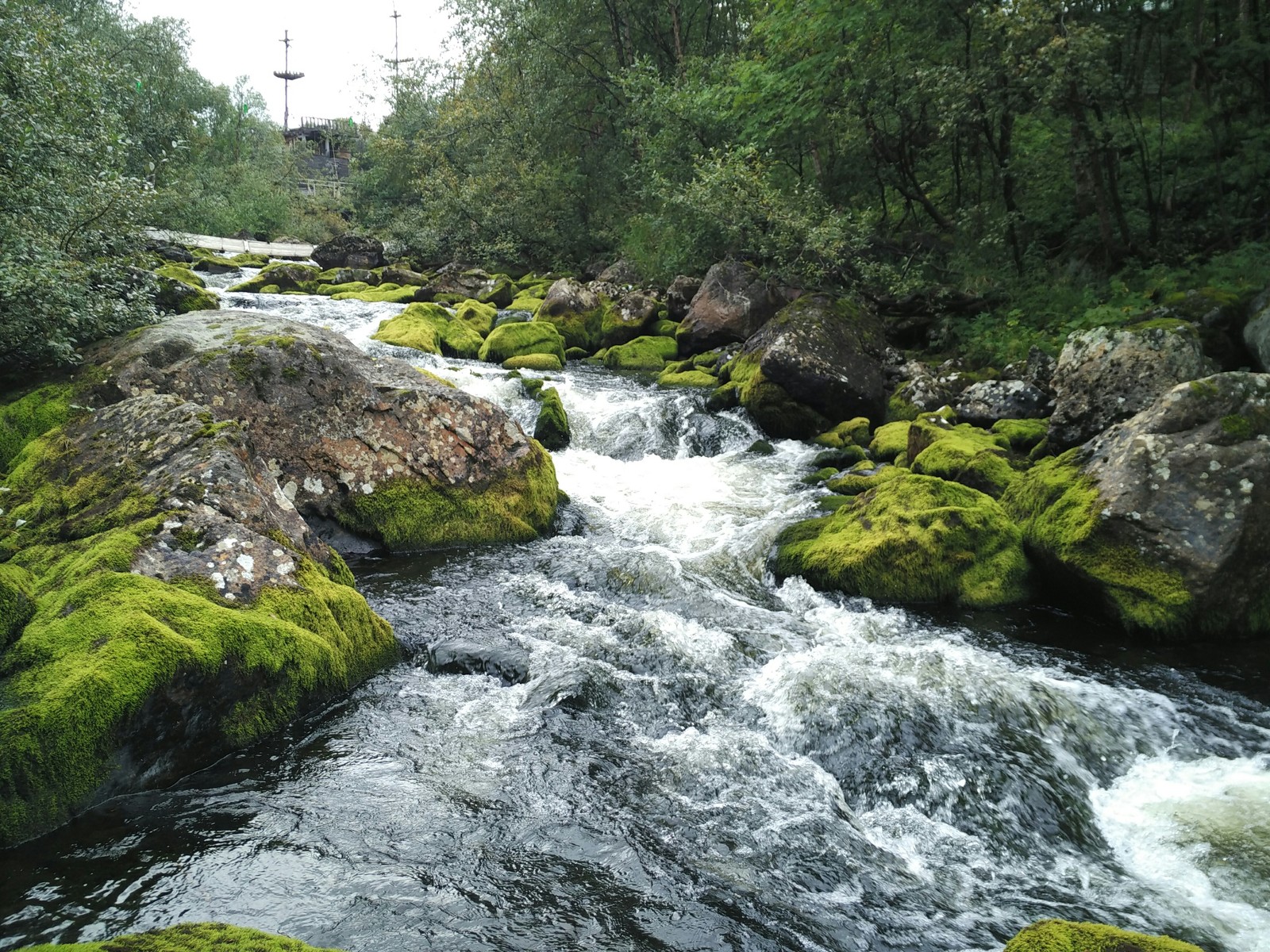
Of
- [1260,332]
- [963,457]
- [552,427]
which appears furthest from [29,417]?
[1260,332]

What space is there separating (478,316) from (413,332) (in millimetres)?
2984

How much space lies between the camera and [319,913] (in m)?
3.78

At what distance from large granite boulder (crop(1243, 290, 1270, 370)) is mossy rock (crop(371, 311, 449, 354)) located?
1550 cm

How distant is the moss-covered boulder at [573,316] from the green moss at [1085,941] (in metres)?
19.7

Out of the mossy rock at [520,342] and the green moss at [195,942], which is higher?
the mossy rock at [520,342]

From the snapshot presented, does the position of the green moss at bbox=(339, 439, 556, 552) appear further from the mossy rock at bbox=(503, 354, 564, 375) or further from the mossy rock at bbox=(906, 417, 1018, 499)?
the mossy rock at bbox=(503, 354, 564, 375)

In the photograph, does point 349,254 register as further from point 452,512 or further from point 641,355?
point 452,512

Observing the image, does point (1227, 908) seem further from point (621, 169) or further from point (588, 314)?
point (621, 169)

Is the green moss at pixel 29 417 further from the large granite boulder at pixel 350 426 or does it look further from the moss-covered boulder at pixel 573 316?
the moss-covered boulder at pixel 573 316

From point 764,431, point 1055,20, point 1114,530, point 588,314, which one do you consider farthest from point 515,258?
point 1114,530

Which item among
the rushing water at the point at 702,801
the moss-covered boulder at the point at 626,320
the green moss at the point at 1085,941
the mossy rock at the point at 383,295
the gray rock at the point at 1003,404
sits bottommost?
the rushing water at the point at 702,801

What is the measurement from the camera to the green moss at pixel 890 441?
12500 mm

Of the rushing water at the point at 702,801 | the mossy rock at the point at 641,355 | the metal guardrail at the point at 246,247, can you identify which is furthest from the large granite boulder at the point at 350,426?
the metal guardrail at the point at 246,247

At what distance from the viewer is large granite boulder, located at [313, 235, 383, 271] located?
111ft
